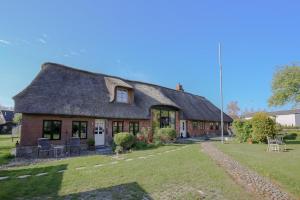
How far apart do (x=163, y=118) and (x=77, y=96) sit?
1096cm

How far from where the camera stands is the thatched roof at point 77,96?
602 inches

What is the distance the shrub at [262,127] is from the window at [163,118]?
9.59m

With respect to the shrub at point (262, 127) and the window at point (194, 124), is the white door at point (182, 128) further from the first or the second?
the shrub at point (262, 127)

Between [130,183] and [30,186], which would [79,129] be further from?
[130,183]

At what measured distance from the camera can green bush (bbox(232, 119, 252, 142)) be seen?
20953 mm

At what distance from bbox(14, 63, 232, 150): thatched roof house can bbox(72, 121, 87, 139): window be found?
0.70 meters

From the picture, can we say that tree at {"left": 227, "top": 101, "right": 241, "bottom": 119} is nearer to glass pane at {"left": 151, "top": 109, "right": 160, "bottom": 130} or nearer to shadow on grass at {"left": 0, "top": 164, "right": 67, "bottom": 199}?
glass pane at {"left": 151, "top": 109, "right": 160, "bottom": 130}

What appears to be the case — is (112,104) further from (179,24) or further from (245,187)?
(245,187)

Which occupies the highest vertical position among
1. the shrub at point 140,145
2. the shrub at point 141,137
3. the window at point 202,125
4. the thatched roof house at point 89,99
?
the thatched roof house at point 89,99

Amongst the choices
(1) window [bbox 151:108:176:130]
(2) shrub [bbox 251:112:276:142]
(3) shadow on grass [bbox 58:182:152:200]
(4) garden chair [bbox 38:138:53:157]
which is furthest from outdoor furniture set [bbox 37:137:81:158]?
(2) shrub [bbox 251:112:276:142]

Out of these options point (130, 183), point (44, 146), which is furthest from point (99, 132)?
point (130, 183)

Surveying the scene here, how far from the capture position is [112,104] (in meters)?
19.8

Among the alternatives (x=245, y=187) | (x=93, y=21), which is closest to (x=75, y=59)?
(x=93, y=21)

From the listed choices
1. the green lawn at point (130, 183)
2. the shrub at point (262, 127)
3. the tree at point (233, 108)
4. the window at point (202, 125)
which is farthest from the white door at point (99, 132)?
the tree at point (233, 108)
